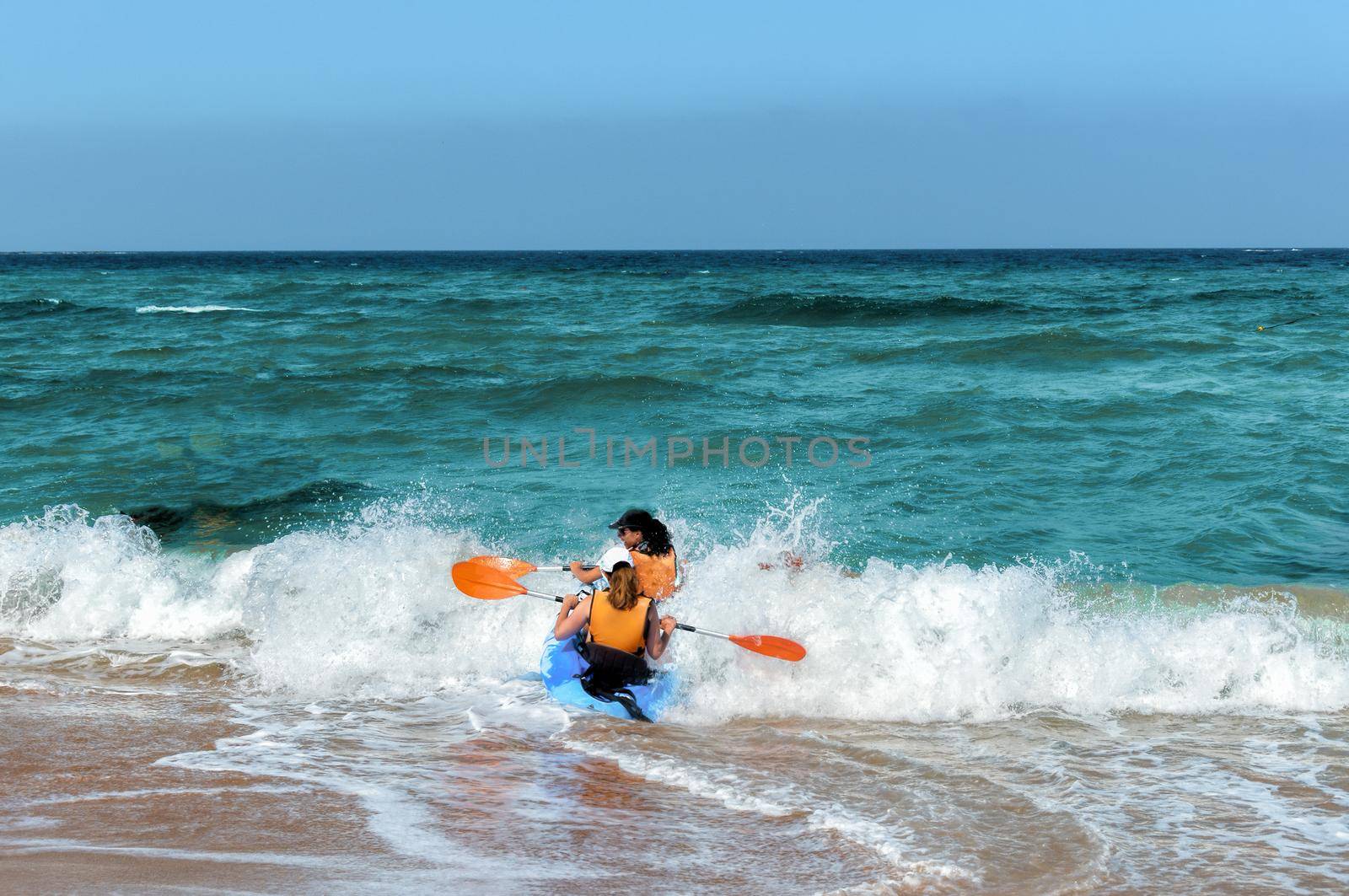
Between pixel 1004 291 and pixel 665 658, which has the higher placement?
pixel 1004 291

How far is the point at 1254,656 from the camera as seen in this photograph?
721 centimetres

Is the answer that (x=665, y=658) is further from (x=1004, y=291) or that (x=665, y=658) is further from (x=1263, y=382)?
(x=1004, y=291)

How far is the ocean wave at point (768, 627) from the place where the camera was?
6922 mm

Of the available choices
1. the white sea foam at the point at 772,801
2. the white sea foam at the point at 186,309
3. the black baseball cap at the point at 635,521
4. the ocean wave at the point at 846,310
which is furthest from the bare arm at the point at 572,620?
the white sea foam at the point at 186,309

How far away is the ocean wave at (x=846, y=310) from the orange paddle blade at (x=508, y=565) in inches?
763

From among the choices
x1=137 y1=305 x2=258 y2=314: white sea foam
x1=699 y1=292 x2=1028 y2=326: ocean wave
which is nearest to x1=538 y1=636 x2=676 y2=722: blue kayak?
x1=699 y1=292 x2=1028 y2=326: ocean wave

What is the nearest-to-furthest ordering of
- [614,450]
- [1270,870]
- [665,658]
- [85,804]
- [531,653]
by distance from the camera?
1. [1270,870]
2. [85,804]
3. [665,658]
4. [531,653]
5. [614,450]

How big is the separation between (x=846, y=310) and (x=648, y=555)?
74.4 ft

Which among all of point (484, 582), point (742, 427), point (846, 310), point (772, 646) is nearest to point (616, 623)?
point (772, 646)

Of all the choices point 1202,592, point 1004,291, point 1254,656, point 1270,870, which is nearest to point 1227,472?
point 1202,592

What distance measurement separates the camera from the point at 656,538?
265 inches

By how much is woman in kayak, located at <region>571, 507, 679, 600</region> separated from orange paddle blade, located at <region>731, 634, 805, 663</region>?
0.52m

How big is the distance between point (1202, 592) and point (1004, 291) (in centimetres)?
3009

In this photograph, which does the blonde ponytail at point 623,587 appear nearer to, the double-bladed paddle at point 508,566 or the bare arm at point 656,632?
the bare arm at point 656,632
